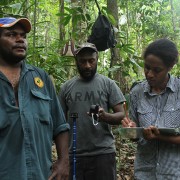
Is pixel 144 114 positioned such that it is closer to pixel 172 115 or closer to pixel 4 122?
pixel 172 115

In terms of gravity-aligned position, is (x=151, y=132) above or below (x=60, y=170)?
above

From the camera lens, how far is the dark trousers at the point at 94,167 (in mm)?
3756

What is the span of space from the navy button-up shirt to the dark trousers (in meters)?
0.96

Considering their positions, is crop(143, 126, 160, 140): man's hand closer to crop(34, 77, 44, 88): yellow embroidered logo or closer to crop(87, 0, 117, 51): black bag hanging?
crop(34, 77, 44, 88): yellow embroidered logo

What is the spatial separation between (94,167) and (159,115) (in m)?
1.28

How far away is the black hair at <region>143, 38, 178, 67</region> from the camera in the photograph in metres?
2.75

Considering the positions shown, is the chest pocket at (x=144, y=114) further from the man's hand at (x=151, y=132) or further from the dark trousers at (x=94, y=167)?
the dark trousers at (x=94, y=167)

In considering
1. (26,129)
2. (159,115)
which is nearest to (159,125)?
(159,115)

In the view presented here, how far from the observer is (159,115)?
277cm

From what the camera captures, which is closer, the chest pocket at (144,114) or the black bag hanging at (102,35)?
the chest pocket at (144,114)

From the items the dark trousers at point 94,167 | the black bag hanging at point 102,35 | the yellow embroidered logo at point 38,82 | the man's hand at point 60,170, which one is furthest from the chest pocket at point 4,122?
the black bag hanging at point 102,35

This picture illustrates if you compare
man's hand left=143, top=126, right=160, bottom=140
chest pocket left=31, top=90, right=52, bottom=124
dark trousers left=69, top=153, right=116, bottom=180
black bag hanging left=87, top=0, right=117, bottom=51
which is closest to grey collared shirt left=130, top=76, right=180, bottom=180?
man's hand left=143, top=126, right=160, bottom=140

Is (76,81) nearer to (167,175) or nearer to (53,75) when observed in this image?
(53,75)

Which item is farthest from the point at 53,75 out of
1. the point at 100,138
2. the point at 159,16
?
the point at 159,16
